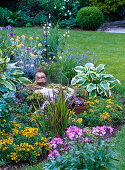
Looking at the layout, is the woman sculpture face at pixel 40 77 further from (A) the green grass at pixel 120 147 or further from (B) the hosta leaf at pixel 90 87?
(A) the green grass at pixel 120 147

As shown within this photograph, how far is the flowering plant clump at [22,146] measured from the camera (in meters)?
3.29

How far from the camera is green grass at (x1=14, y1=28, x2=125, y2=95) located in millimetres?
7273

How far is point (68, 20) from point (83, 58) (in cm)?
892

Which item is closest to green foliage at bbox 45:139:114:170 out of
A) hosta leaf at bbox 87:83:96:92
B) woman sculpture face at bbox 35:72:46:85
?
hosta leaf at bbox 87:83:96:92

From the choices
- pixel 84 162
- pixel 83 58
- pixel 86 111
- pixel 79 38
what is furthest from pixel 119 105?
pixel 79 38

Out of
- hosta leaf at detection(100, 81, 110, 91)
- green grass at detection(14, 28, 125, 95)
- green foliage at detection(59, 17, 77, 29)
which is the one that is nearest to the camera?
hosta leaf at detection(100, 81, 110, 91)

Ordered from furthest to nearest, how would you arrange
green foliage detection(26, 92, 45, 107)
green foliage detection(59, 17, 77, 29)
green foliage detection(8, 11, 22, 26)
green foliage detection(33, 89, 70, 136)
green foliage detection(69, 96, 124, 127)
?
green foliage detection(8, 11, 22, 26), green foliage detection(59, 17, 77, 29), green foliage detection(26, 92, 45, 107), green foliage detection(69, 96, 124, 127), green foliage detection(33, 89, 70, 136)

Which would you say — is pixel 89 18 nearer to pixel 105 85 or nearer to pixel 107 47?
pixel 107 47

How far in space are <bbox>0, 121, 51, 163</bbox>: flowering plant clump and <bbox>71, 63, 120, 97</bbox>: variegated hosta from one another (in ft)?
6.13

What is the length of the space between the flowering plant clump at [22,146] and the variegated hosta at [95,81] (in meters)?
1.87

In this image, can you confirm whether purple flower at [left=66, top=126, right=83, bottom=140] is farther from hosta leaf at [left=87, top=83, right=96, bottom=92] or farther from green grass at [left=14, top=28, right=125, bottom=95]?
green grass at [left=14, top=28, right=125, bottom=95]

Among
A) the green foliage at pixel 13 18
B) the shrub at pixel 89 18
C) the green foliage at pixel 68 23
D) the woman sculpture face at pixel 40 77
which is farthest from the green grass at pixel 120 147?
the green foliage at pixel 13 18

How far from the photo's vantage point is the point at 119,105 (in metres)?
5.07

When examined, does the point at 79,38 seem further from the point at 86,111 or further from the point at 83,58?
the point at 86,111
